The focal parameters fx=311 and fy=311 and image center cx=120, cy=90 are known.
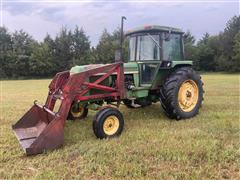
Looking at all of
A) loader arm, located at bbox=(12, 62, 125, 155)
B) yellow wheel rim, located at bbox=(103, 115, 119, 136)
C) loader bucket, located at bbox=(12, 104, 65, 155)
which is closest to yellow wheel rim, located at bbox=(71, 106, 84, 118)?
loader arm, located at bbox=(12, 62, 125, 155)

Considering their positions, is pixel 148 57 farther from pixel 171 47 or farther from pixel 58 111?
pixel 58 111

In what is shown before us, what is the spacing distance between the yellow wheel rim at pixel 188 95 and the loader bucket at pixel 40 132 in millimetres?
3160

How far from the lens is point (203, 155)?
4480mm

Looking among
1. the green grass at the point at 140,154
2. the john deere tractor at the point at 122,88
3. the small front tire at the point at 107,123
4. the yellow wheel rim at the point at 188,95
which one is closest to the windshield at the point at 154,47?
the john deere tractor at the point at 122,88

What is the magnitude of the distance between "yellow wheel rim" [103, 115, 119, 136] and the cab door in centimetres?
165

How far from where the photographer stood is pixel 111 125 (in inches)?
227

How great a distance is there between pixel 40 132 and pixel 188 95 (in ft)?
12.4

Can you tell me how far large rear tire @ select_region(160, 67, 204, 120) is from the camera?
692 cm

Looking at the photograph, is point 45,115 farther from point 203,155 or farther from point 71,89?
point 203,155

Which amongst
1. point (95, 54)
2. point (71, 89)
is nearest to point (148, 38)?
point (71, 89)

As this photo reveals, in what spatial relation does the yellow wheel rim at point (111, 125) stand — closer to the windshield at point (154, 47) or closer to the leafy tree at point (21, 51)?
the windshield at point (154, 47)

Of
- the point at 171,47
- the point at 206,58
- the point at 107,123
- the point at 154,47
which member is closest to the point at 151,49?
the point at 154,47

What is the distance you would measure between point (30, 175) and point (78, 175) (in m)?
0.63

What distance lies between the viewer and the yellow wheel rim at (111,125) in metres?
5.66
